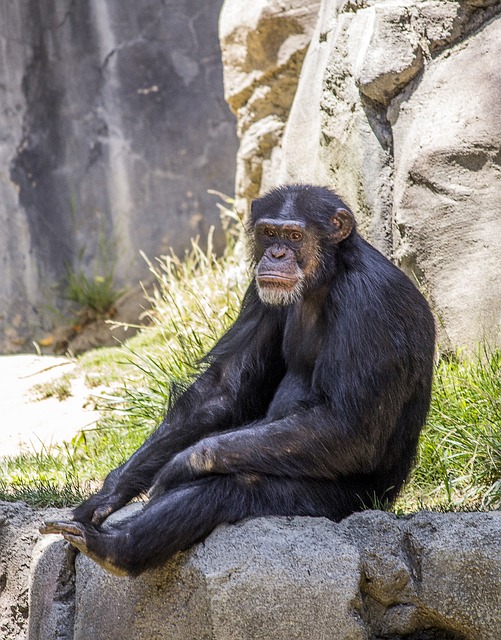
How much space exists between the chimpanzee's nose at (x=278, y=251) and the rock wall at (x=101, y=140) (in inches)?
A: 268

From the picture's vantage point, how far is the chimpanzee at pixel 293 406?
4223 mm

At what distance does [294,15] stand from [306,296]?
15.7 feet

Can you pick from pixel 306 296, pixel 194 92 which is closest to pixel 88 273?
pixel 194 92

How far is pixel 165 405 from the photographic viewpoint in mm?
6973

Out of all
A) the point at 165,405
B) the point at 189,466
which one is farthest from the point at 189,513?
the point at 165,405

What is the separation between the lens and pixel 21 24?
11445 millimetres

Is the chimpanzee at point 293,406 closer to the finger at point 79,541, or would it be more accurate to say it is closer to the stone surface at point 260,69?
the finger at point 79,541

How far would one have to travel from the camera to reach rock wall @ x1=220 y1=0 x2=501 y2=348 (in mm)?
6320

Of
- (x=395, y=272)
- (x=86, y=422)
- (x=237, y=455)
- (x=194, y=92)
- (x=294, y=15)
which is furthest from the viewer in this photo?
(x=194, y=92)

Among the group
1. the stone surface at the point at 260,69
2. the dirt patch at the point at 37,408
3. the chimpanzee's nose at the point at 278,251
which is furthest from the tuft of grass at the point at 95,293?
the chimpanzee's nose at the point at 278,251

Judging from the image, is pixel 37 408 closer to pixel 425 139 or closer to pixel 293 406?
pixel 425 139

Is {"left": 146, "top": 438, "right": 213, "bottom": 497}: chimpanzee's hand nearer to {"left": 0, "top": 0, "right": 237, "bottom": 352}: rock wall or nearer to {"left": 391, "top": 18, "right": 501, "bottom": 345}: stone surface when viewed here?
{"left": 391, "top": 18, "right": 501, "bottom": 345}: stone surface

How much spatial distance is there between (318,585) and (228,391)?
4.42 ft

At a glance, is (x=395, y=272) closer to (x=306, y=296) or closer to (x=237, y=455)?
(x=306, y=296)
